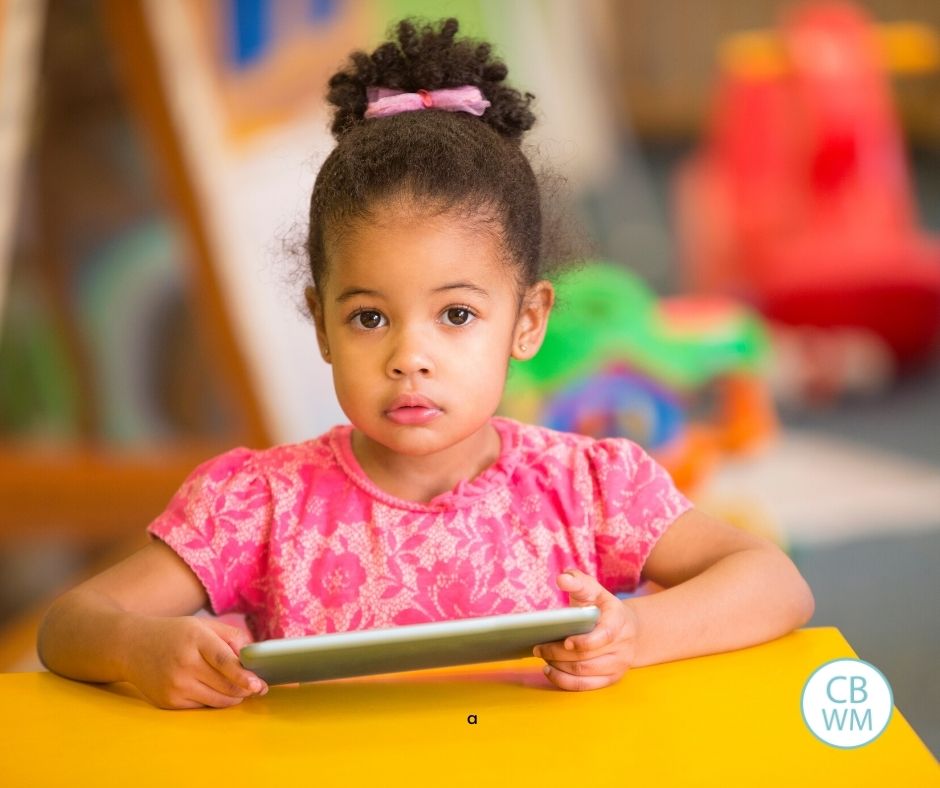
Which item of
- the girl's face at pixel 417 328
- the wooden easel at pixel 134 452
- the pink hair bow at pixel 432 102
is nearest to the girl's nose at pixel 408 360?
the girl's face at pixel 417 328

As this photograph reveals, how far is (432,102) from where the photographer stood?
1042mm

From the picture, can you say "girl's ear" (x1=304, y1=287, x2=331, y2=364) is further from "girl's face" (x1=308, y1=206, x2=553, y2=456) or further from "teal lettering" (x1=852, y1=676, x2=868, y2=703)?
"teal lettering" (x1=852, y1=676, x2=868, y2=703)

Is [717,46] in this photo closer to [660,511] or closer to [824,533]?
[824,533]

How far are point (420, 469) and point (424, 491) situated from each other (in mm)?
19

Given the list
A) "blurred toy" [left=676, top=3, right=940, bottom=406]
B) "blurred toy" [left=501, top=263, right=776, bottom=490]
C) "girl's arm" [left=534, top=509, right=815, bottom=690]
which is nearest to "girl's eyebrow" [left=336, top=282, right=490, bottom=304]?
"girl's arm" [left=534, top=509, right=815, bottom=690]

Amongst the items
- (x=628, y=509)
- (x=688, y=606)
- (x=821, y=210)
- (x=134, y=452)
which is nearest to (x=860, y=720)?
(x=688, y=606)

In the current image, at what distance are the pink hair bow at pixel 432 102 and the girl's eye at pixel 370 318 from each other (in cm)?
17

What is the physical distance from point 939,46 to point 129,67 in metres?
3.96

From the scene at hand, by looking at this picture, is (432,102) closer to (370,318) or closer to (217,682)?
(370,318)

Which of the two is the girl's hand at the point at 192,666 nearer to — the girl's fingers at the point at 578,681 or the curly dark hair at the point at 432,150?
the girl's fingers at the point at 578,681

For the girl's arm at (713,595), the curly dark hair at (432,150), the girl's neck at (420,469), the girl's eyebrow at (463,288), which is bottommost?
the girl's arm at (713,595)

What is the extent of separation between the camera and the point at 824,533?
8.13 ft

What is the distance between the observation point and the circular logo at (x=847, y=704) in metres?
0.83

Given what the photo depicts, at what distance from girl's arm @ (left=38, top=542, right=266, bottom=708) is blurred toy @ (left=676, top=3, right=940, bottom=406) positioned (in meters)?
2.76
